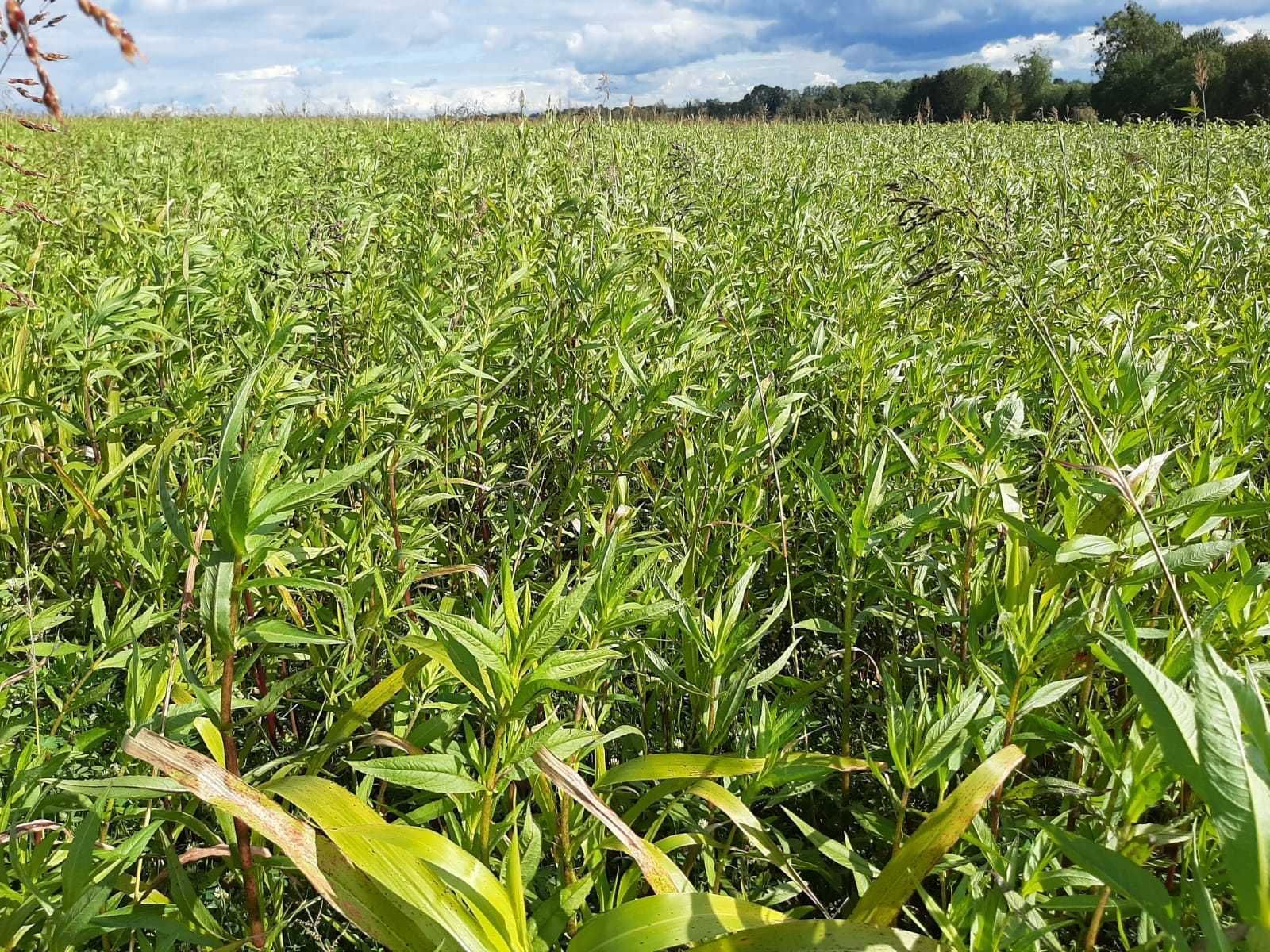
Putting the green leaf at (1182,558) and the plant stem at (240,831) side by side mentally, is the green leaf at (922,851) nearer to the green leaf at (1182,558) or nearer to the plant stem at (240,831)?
the green leaf at (1182,558)

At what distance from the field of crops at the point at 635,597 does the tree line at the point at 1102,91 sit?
3981 mm

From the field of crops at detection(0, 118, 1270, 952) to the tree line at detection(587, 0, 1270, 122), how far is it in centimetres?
398

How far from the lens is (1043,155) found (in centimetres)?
956

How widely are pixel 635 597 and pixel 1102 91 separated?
45.9 metres

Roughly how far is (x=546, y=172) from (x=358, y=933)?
5696 millimetres

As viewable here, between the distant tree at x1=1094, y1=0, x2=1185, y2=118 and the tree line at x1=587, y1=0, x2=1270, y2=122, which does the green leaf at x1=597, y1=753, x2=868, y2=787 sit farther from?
the distant tree at x1=1094, y1=0, x2=1185, y2=118

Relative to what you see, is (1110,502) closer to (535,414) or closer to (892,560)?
(892,560)

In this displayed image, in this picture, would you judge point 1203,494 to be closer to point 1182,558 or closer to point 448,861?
point 1182,558

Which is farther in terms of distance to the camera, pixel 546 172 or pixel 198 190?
pixel 546 172

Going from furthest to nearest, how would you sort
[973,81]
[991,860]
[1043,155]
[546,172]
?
[973,81], [1043,155], [546,172], [991,860]

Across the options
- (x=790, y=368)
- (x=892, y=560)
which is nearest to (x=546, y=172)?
(x=790, y=368)

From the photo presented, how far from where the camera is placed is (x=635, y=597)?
188 centimetres

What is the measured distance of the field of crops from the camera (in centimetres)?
104

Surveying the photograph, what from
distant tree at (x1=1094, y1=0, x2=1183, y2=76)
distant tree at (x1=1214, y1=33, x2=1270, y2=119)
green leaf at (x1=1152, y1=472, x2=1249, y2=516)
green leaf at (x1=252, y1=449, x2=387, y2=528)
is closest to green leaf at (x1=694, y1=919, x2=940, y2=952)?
green leaf at (x1=252, y1=449, x2=387, y2=528)
